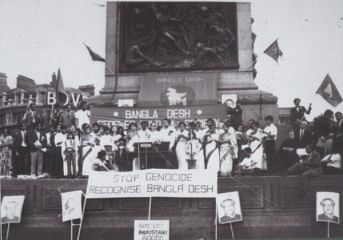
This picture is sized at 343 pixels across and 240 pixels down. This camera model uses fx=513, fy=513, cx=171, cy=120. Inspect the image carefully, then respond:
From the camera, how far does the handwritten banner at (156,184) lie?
12.1m

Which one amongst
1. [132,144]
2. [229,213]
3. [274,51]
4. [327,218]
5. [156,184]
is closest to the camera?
[327,218]

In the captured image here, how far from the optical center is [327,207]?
1162 cm

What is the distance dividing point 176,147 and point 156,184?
1.64m

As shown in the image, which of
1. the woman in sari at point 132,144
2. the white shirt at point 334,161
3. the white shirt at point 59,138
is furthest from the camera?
the white shirt at point 59,138

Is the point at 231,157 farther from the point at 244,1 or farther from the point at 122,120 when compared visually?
the point at 244,1

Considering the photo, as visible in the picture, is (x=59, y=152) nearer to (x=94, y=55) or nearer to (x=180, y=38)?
(x=94, y=55)

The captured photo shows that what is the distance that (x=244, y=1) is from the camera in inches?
582

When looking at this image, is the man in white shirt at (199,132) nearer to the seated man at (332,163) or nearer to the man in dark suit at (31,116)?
the seated man at (332,163)

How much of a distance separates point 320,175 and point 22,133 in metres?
7.98

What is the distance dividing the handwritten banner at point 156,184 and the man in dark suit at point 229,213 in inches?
14.3

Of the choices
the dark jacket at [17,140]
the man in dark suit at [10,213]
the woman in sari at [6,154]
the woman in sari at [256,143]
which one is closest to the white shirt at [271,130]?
the woman in sari at [256,143]

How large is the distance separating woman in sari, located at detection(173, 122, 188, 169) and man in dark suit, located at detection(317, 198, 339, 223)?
348 centimetres

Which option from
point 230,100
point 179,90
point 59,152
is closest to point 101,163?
point 59,152

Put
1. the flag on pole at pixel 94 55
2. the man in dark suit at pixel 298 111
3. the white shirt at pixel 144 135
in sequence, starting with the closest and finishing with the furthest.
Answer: the white shirt at pixel 144 135, the man in dark suit at pixel 298 111, the flag on pole at pixel 94 55
